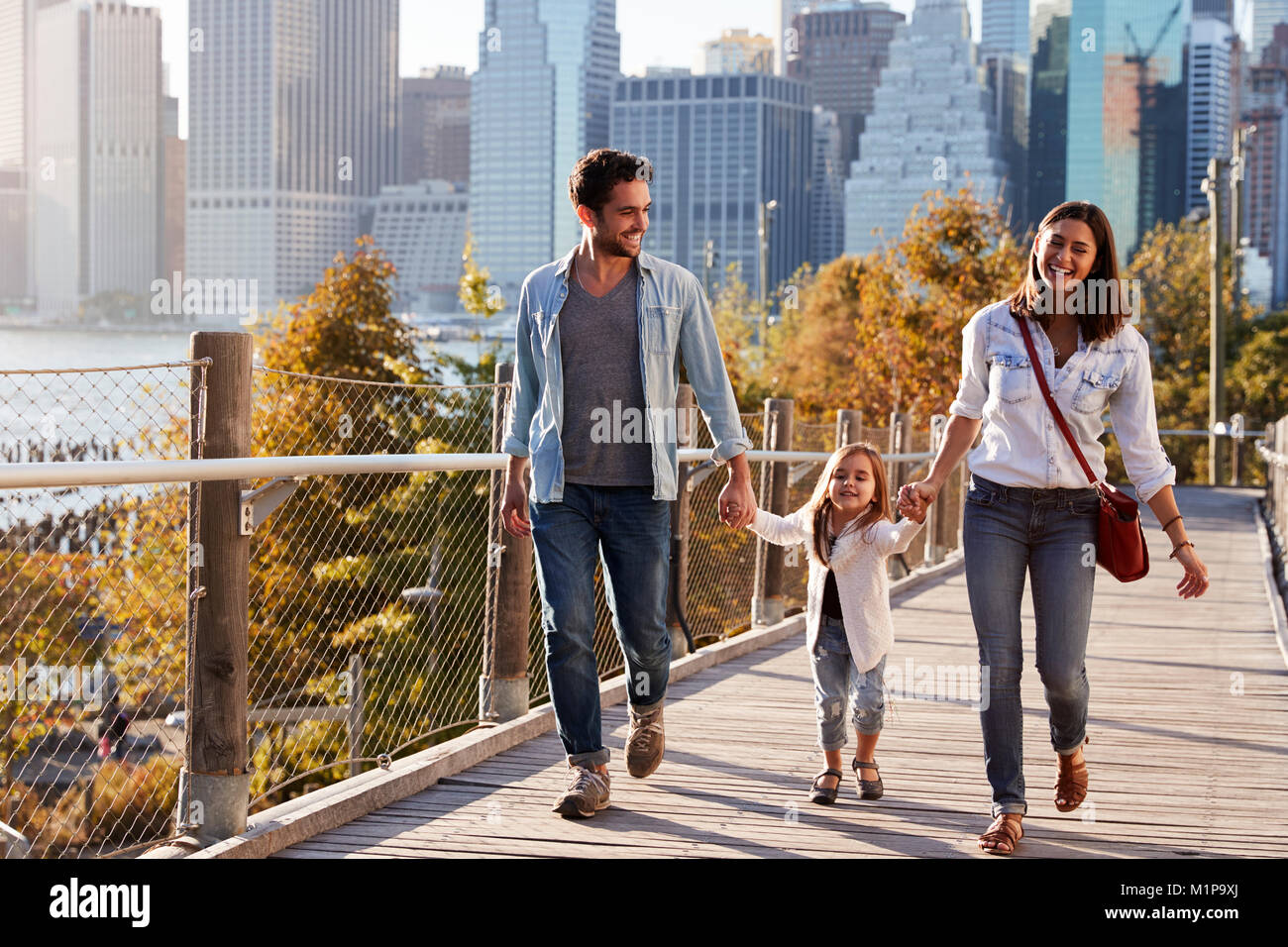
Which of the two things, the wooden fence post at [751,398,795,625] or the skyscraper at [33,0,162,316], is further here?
the skyscraper at [33,0,162,316]

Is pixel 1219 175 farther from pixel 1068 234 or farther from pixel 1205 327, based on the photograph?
pixel 1068 234

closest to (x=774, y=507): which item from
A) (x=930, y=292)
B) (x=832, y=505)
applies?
(x=832, y=505)

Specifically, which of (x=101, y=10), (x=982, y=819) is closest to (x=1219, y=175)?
(x=982, y=819)

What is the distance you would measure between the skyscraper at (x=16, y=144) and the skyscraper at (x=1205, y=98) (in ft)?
428

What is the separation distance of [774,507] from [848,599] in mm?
4084

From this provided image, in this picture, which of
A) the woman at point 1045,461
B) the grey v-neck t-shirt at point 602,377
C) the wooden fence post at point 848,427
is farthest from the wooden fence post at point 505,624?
the wooden fence post at point 848,427

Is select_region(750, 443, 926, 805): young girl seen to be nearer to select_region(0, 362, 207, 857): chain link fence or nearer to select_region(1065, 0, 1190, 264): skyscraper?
select_region(0, 362, 207, 857): chain link fence

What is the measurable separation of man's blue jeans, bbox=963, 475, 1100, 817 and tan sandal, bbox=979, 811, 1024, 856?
0.09 feet

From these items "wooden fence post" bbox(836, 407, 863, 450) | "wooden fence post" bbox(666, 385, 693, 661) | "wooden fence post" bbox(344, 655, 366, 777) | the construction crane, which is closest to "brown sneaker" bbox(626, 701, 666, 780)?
"wooden fence post" bbox(344, 655, 366, 777)

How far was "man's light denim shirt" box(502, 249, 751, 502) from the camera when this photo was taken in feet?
13.7

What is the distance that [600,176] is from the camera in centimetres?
410
